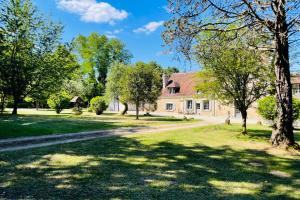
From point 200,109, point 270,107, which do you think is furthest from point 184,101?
point 270,107

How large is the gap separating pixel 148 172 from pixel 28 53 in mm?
21920

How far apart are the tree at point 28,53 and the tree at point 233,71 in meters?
16.5

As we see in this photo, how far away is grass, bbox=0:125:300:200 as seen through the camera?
4875 mm

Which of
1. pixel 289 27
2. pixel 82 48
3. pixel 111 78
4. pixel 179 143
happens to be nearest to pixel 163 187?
pixel 179 143

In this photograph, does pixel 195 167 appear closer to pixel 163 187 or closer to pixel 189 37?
pixel 163 187

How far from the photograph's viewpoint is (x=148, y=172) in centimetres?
629

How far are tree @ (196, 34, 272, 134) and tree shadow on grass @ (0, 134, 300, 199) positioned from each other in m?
5.00

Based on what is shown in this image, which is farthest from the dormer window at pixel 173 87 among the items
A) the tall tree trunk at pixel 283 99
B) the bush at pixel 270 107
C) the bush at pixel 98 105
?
the tall tree trunk at pixel 283 99

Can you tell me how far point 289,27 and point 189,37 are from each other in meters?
3.66

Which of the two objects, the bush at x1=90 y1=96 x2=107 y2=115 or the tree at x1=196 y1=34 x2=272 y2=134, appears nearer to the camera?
the tree at x1=196 y1=34 x2=272 y2=134

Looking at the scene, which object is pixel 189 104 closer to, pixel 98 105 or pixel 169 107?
pixel 169 107

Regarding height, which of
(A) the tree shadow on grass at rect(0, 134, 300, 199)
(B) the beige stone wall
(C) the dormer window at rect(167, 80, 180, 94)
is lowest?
(A) the tree shadow on grass at rect(0, 134, 300, 199)

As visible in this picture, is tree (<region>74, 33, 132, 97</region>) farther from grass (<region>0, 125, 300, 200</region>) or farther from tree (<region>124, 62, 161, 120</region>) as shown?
grass (<region>0, 125, 300, 200</region>)

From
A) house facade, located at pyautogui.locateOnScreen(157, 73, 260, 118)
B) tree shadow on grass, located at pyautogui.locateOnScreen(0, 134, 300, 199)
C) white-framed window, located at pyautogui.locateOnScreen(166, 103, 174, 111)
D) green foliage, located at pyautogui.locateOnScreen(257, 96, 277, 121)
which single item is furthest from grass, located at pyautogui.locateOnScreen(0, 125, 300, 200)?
white-framed window, located at pyautogui.locateOnScreen(166, 103, 174, 111)
